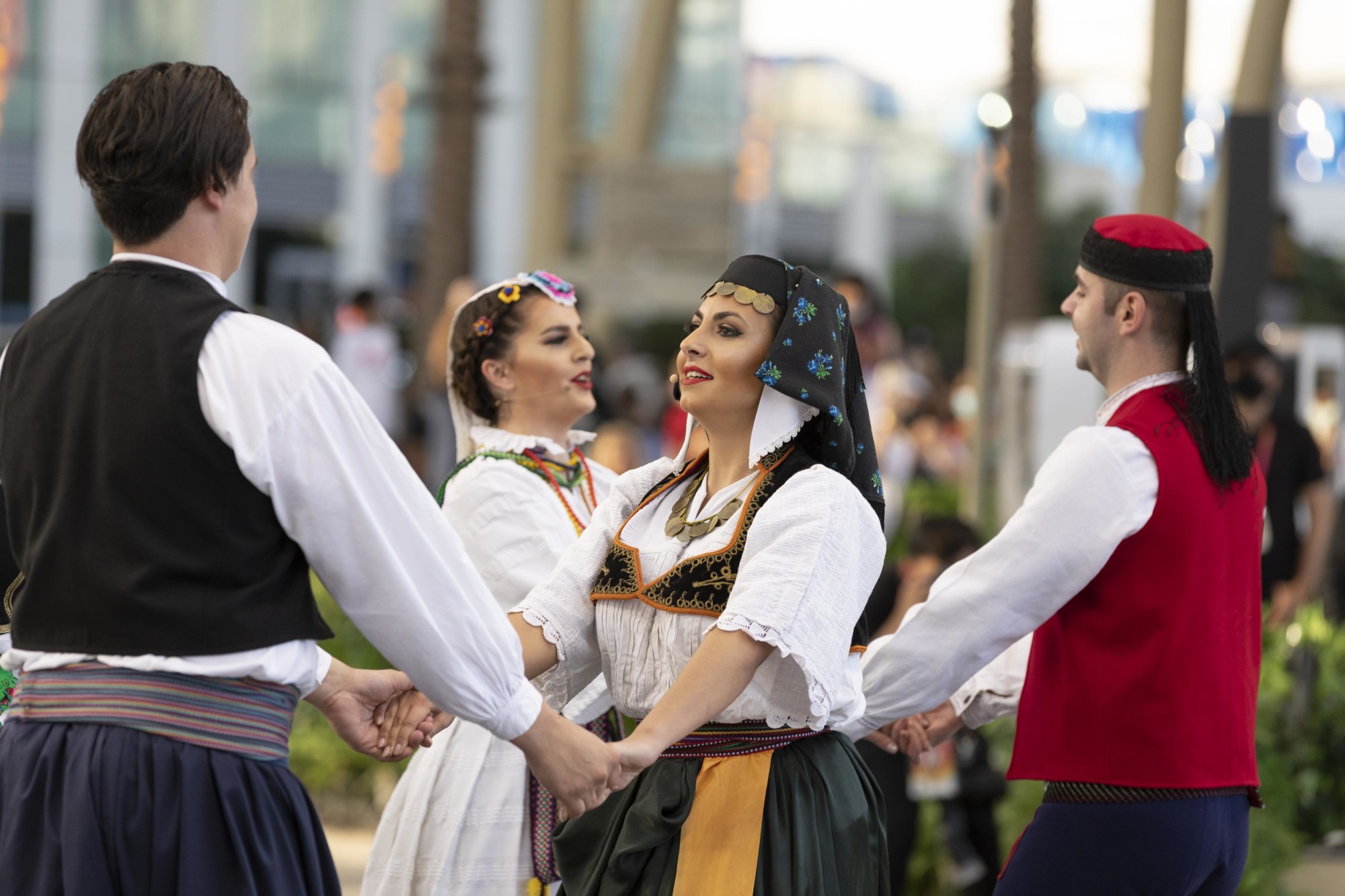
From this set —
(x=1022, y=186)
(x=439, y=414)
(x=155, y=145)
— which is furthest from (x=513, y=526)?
(x=1022, y=186)

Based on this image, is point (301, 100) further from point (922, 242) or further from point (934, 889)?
point (934, 889)

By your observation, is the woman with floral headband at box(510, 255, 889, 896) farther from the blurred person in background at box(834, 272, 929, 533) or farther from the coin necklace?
the blurred person in background at box(834, 272, 929, 533)

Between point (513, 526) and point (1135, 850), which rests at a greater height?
point (513, 526)

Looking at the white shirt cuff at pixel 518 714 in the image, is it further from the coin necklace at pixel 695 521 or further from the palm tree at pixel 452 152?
the palm tree at pixel 452 152

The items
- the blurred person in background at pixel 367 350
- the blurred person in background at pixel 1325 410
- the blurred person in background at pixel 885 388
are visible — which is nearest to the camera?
the blurred person in background at pixel 885 388

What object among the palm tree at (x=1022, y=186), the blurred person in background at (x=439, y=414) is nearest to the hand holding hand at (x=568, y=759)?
the blurred person in background at (x=439, y=414)

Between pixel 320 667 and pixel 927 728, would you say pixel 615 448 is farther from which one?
pixel 320 667

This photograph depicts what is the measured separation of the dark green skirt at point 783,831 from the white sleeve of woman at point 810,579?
15 centimetres

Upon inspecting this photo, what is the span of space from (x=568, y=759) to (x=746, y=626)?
15.6 inches

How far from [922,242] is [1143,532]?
135 feet

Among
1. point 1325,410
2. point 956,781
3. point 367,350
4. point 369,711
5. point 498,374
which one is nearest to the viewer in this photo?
point 369,711

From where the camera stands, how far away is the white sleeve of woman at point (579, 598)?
3096 mm

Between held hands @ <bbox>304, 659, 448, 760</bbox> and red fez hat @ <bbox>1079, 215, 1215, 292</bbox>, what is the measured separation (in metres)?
1.58

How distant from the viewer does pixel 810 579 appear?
283 cm
